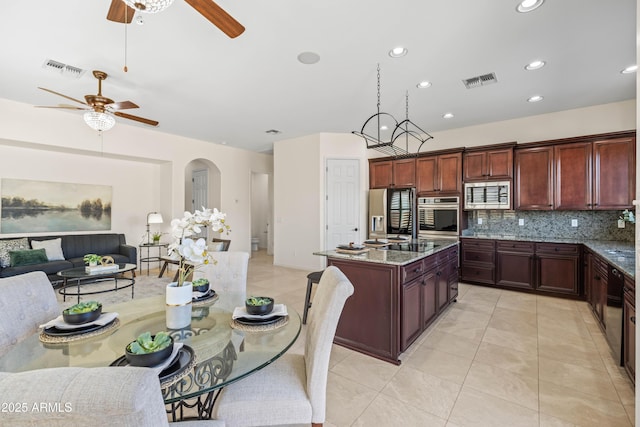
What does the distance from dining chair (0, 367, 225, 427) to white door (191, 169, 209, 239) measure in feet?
24.5

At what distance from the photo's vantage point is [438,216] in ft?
17.4

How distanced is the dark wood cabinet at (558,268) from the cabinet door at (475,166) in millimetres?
1386

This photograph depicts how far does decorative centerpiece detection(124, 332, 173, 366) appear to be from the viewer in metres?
1.07

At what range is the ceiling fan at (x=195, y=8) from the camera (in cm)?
148

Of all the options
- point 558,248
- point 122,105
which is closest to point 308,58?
point 122,105

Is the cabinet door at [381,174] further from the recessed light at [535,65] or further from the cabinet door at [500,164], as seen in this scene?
the recessed light at [535,65]

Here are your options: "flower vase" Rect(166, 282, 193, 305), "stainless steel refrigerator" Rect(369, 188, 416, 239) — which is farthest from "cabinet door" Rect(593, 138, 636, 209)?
"flower vase" Rect(166, 282, 193, 305)

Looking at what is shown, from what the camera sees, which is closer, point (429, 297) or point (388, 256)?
point (388, 256)

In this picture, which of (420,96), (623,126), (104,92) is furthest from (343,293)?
(623,126)

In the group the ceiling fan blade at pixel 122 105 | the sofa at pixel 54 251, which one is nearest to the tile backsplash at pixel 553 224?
the ceiling fan blade at pixel 122 105

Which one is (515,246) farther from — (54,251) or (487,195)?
(54,251)

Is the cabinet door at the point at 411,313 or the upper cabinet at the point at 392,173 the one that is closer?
the cabinet door at the point at 411,313

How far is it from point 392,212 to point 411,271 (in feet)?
10.3

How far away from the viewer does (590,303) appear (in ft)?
12.3
